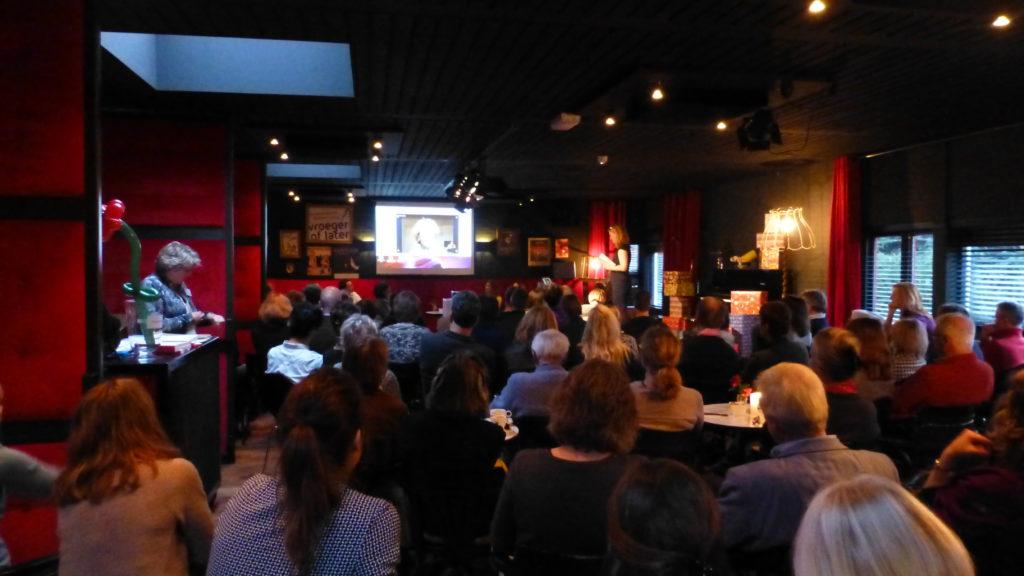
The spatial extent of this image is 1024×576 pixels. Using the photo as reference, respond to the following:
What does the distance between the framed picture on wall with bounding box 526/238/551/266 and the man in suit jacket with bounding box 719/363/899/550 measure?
14.1m

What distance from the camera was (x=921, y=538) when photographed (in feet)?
3.40

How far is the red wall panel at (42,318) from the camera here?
3311 mm

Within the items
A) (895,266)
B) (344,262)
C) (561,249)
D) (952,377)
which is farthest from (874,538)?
(561,249)

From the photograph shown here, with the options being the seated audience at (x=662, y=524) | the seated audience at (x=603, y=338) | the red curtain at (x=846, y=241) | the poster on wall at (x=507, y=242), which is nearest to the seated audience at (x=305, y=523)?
the seated audience at (x=662, y=524)

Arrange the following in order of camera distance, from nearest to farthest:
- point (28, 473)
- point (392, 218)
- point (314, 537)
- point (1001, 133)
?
1. point (314, 537)
2. point (28, 473)
3. point (1001, 133)
4. point (392, 218)

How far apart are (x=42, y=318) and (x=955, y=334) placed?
476 cm

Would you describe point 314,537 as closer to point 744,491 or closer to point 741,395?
point 744,491

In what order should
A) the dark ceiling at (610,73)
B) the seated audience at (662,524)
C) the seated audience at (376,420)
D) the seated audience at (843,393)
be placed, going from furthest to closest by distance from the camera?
the dark ceiling at (610,73) < the seated audience at (843,393) < the seated audience at (376,420) < the seated audience at (662,524)

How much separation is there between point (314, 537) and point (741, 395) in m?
3.63

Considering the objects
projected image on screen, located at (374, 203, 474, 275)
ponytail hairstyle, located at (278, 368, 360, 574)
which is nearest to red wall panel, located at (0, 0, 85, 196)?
ponytail hairstyle, located at (278, 368, 360, 574)

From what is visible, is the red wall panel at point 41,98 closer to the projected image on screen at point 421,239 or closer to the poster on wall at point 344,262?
the projected image on screen at point 421,239

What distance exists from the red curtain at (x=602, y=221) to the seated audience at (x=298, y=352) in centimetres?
1105

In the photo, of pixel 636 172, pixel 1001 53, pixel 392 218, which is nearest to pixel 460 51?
pixel 1001 53

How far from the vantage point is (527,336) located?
17.9 feet
